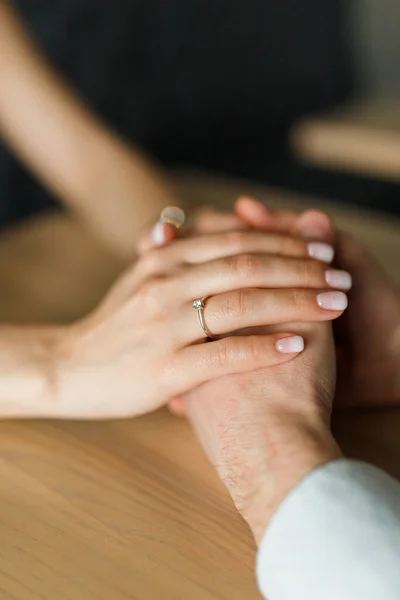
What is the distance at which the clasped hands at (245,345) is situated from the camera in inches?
18.9

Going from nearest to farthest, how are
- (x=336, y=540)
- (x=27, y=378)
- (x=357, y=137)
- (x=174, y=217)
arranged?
(x=336, y=540)
(x=27, y=378)
(x=174, y=217)
(x=357, y=137)

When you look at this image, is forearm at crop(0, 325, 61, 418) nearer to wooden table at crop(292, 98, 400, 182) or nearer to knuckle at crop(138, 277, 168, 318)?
knuckle at crop(138, 277, 168, 318)

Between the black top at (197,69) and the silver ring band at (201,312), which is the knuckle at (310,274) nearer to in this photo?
the silver ring band at (201,312)

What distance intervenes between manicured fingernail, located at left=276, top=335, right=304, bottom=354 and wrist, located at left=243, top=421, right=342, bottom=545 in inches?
3.1

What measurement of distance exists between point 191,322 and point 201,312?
0.04 feet

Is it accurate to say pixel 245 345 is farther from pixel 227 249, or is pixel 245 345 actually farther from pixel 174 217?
pixel 174 217

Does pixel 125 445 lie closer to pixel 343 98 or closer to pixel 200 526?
pixel 200 526

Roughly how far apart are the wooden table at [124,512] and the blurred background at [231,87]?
0.69 m

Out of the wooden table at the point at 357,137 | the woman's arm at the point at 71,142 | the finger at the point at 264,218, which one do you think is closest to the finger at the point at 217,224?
the finger at the point at 264,218

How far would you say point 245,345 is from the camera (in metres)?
0.53

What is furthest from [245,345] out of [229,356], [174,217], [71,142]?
[71,142]

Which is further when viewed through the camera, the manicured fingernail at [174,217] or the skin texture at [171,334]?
the manicured fingernail at [174,217]

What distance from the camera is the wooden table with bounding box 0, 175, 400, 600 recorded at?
1.41 ft

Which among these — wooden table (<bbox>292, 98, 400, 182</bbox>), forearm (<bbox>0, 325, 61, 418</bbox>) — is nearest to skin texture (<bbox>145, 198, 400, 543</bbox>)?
forearm (<bbox>0, 325, 61, 418</bbox>)
